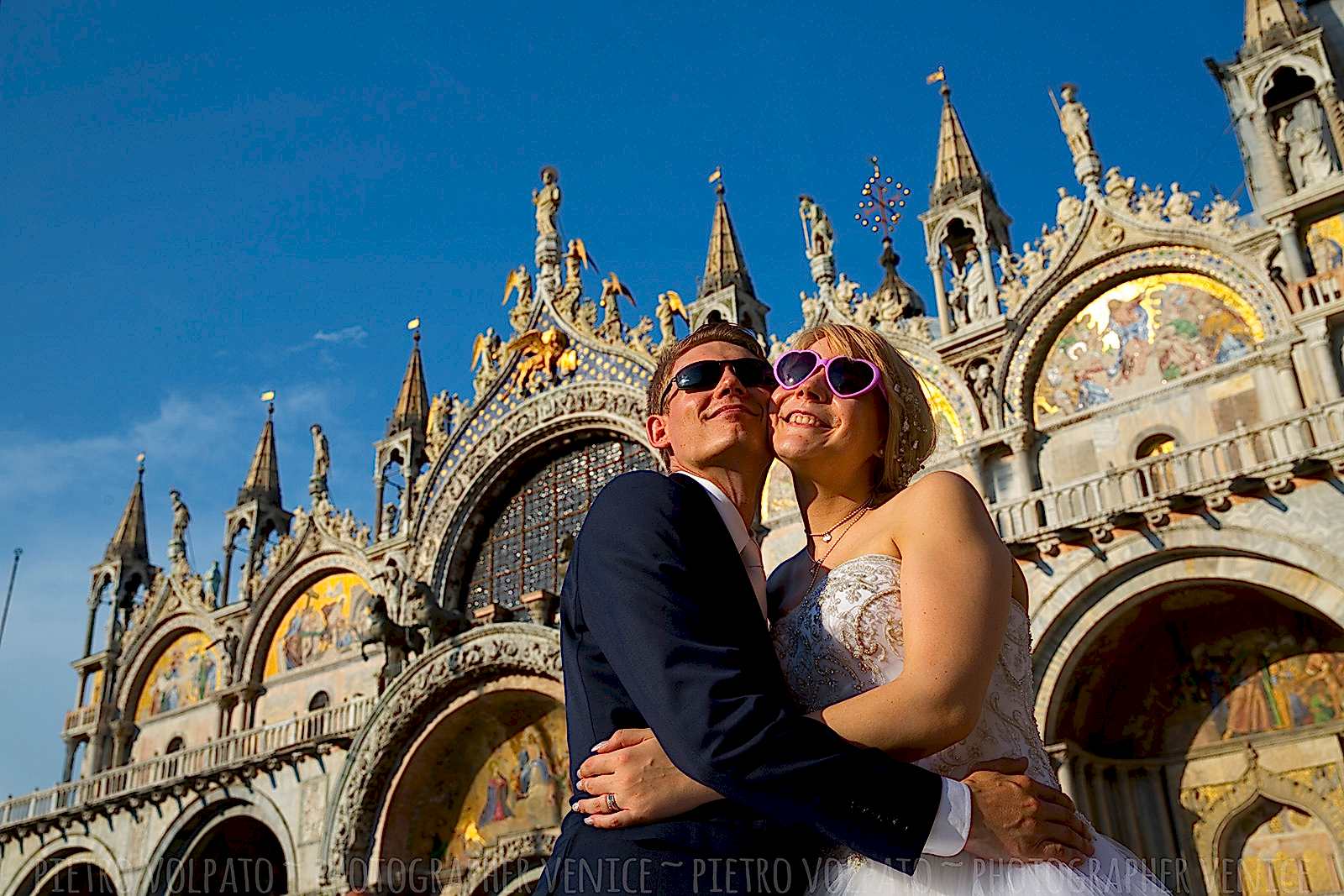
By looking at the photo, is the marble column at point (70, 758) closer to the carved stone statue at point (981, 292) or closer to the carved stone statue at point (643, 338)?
the carved stone statue at point (643, 338)

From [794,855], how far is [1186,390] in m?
13.0

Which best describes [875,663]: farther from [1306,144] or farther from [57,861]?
[57,861]

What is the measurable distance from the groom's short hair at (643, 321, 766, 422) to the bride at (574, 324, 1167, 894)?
161mm

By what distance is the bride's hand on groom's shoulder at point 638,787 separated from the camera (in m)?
2.10

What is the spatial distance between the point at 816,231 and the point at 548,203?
20.4ft

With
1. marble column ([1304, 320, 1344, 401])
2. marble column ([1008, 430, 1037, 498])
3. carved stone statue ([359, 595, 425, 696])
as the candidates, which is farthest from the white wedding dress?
carved stone statue ([359, 595, 425, 696])

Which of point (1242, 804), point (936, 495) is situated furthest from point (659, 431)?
point (1242, 804)

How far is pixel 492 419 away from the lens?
66.2 ft

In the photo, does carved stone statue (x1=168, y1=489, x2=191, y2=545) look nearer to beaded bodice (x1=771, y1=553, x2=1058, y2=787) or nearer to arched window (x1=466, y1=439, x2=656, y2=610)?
arched window (x1=466, y1=439, x2=656, y2=610)

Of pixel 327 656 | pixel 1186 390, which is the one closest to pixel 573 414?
pixel 327 656

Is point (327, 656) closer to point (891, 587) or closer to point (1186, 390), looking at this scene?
point (1186, 390)

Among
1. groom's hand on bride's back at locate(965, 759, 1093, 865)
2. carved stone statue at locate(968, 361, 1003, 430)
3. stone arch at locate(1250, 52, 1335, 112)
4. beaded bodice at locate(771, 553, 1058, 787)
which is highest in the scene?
stone arch at locate(1250, 52, 1335, 112)

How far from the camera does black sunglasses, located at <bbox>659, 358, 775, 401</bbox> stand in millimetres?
2756

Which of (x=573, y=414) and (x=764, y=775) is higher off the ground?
(x=573, y=414)
